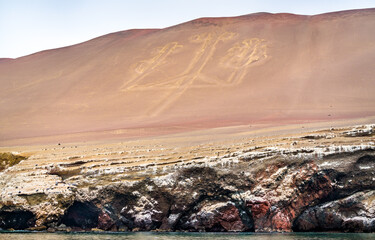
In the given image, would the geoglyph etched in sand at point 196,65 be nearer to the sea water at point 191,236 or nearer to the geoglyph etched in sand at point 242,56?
the geoglyph etched in sand at point 242,56

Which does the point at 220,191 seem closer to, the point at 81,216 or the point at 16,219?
the point at 81,216

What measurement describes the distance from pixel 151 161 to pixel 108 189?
14.0ft

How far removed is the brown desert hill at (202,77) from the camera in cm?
7369

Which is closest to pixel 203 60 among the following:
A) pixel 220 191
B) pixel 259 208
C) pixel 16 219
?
pixel 220 191

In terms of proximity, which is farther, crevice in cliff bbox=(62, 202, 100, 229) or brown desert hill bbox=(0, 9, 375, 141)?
brown desert hill bbox=(0, 9, 375, 141)

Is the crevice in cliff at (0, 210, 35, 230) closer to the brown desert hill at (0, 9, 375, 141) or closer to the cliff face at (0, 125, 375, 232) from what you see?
the cliff face at (0, 125, 375, 232)

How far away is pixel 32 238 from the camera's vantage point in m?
33.3

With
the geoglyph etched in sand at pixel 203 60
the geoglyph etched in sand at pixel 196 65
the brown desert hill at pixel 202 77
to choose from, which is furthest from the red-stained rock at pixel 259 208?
the geoglyph etched in sand at pixel 203 60

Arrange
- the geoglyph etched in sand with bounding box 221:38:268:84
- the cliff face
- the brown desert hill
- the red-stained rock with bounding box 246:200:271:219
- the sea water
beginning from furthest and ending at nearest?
1. the geoglyph etched in sand with bounding box 221:38:268:84
2. the brown desert hill
3. the red-stained rock with bounding box 246:200:271:219
4. the cliff face
5. the sea water

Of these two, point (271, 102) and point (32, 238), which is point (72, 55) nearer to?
point (271, 102)

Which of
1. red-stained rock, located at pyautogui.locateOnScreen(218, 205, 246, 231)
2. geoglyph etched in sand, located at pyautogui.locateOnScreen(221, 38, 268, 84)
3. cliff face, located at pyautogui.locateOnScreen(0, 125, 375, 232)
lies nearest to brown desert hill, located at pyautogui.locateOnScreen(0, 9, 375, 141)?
geoglyph etched in sand, located at pyautogui.locateOnScreen(221, 38, 268, 84)

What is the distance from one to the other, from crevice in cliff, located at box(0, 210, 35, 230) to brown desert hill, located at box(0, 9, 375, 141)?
97.3ft

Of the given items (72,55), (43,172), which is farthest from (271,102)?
(72,55)

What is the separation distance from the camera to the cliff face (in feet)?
121
